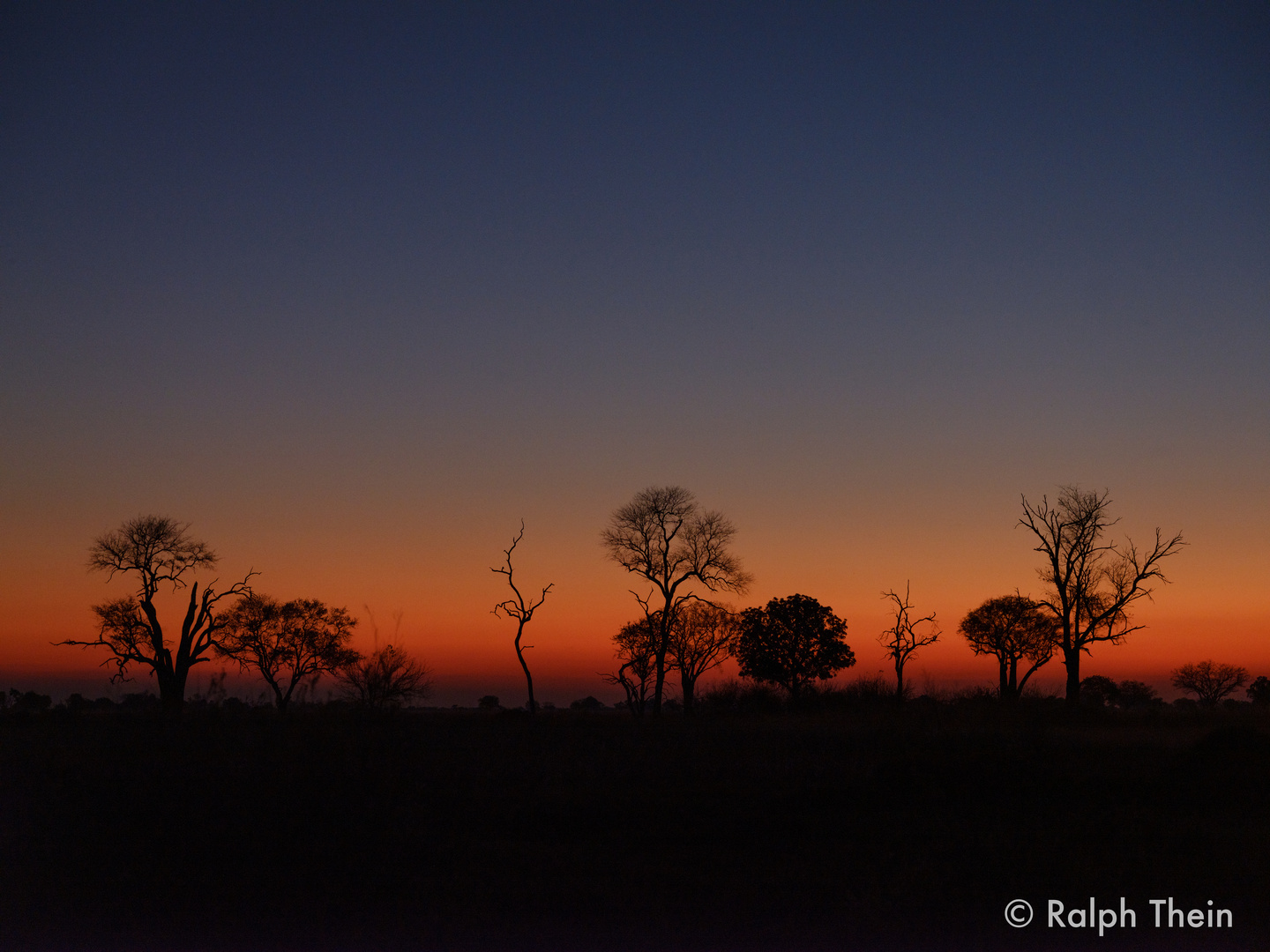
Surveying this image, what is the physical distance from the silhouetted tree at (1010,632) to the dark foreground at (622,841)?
39.7 m

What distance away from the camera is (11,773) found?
54.4ft

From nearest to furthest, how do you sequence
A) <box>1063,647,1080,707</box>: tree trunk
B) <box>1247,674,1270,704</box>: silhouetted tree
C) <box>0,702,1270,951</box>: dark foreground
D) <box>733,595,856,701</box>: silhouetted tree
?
<box>0,702,1270,951</box>: dark foreground, <box>1063,647,1080,707</box>: tree trunk, <box>733,595,856,701</box>: silhouetted tree, <box>1247,674,1270,704</box>: silhouetted tree

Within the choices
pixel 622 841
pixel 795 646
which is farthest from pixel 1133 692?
pixel 622 841

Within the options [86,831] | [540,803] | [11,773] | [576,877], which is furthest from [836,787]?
[11,773]

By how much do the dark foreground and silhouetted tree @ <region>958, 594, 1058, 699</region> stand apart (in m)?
39.7

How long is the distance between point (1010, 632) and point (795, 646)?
50.0 feet

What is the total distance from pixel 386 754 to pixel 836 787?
9279 millimetres

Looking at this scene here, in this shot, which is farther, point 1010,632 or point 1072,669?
point 1010,632

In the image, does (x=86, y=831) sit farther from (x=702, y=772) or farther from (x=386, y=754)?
(x=702, y=772)

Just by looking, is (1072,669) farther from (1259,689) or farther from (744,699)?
(1259,689)

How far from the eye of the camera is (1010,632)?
61094 millimetres

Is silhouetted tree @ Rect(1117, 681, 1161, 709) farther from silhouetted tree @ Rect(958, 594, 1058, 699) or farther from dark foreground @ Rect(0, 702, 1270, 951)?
dark foreground @ Rect(0, 702, 1270, 951)

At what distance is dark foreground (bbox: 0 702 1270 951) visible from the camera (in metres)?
10.0

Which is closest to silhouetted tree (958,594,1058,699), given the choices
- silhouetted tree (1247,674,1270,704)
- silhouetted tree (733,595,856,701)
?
silhouetted tree (733,595,856,701)
